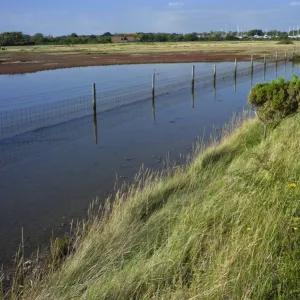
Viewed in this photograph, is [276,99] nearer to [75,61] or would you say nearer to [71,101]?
[71,101]

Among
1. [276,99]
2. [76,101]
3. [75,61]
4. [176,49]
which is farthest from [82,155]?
[176,49]

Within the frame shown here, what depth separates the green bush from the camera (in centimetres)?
1212

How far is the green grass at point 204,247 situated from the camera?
392 cm

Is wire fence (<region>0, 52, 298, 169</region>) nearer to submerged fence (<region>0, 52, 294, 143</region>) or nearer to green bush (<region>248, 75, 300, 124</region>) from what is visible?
submerged fence (<region>0, 52, 294, 143</region>)

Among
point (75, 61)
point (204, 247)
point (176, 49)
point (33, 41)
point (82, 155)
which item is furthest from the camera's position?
point (33, 41)

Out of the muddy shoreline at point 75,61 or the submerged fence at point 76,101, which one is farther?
the muddy shoreline at point 75,61

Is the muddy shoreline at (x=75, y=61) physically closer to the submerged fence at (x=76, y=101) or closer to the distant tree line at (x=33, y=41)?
the submerged fence at (x=76, y=101)

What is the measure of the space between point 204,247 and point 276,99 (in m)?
8.11

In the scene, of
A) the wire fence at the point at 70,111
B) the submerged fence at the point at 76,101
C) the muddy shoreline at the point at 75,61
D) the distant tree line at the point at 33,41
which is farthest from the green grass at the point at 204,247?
the distant tree line at the point at 33,41

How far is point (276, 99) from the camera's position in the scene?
39.8 feet

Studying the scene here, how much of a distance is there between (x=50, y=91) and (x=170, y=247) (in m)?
25.3

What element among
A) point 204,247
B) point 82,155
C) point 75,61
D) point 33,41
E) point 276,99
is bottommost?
point 82,155

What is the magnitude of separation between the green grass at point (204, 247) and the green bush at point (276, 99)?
4.78 m

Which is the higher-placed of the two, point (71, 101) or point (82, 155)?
point (71, 101)
